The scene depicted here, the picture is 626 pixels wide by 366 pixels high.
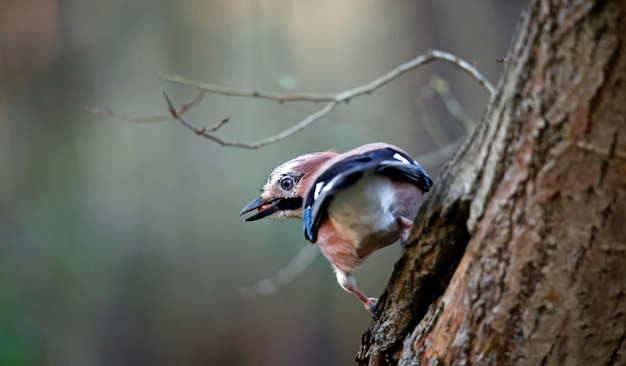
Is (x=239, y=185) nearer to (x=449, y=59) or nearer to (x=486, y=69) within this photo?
(x=486, y=69)

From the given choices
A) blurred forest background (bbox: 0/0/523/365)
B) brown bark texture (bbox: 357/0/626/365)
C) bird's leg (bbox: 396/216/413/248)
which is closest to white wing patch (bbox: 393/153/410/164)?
bird's leg (bbox: 396/216/413/248)

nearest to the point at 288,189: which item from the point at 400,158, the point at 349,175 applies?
the point at 400,158

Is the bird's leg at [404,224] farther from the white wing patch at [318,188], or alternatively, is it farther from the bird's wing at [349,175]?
the white wing patch at [318,188]

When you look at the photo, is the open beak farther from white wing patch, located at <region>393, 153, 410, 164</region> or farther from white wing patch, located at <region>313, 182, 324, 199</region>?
white wing patch, located at <region>393, 153, 410, 164</region>

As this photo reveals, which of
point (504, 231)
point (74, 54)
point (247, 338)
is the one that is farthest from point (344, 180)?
point (74, 54)

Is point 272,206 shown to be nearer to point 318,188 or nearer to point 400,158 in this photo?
point 318,188

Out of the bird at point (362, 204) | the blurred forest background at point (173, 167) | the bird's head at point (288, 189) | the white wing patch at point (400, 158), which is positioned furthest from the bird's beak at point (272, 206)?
the blurred forest background at point (173, 167)

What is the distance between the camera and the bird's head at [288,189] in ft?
8.22

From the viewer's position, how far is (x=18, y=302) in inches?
206

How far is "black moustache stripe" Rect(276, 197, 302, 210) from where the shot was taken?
8.32ft

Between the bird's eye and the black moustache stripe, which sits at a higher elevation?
the bird's eye

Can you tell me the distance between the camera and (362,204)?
199 centimetres

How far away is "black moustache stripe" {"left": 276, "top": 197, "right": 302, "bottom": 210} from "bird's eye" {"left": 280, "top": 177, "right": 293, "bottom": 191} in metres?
0.05

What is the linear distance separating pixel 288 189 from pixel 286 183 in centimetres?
2
